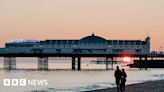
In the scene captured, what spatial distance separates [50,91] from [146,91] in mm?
15332

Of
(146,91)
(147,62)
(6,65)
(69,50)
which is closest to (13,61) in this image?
(6,65)

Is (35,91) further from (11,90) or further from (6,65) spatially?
(6,65)

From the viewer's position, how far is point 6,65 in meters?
187

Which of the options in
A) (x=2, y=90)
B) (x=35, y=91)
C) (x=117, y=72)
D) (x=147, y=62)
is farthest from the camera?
(x=147, y=62)

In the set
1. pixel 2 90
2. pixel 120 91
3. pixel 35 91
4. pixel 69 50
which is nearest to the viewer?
pixel 120 91

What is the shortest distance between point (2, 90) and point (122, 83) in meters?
22.8

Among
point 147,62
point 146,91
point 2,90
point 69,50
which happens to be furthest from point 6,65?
point 146,91

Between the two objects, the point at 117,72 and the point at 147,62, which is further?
the point at 147,62

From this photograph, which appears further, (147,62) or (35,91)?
(147,62)

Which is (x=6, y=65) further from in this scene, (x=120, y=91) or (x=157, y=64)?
(x=120, y=91)

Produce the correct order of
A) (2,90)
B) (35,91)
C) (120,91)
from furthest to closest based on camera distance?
1. (2,90)
2. (35,91)
3. (120,91)

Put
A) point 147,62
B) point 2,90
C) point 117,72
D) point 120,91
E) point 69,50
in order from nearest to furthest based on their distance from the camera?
1. point 117,72
2. point 120,91
3. point 2,90
4. point 147,62
5. point 69,50

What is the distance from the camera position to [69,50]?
200 metres

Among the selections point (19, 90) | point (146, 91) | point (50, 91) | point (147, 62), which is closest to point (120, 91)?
point (146, 91)
